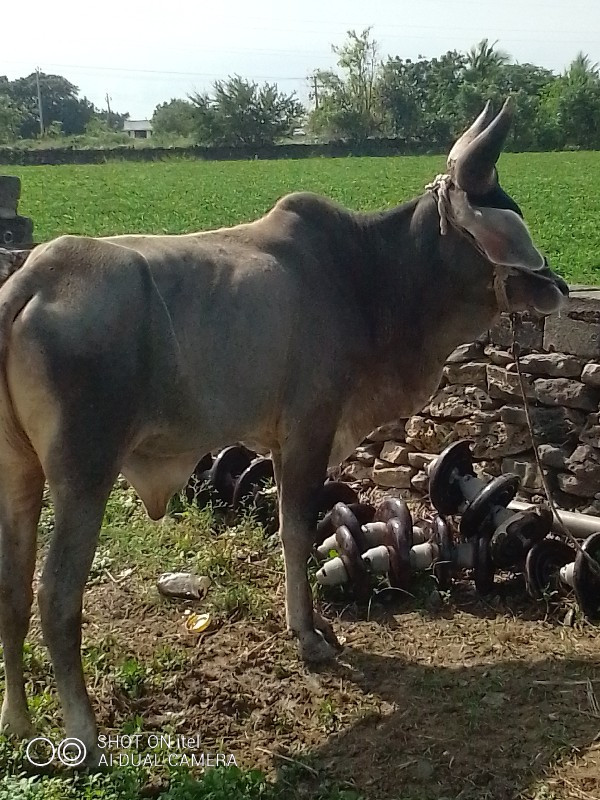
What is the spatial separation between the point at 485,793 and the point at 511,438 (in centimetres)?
308

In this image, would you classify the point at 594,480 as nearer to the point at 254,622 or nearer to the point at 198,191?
the point at 254,622

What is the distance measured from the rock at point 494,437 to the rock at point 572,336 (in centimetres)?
63

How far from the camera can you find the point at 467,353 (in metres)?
6.88

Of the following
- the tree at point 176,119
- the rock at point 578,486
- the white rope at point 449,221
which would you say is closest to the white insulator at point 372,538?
the rock at point 578,486

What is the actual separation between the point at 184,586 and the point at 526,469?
2405mm

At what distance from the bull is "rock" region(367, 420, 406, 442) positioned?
202 centimetres

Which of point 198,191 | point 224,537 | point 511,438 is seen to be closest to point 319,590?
point 224,537

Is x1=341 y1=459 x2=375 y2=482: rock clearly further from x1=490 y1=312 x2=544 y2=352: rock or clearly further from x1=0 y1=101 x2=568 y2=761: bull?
x1=0 y1=101 x2=568 y2=761: bull

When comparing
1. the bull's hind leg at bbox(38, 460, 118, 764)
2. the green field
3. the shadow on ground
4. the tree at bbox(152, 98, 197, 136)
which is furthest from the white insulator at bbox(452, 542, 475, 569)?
the tree at bbox(152, 98, 197, 136)

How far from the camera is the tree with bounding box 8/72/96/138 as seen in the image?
83.4 meters

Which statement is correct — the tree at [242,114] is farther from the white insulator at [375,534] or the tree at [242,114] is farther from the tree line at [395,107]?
the white insulator at [375,534]

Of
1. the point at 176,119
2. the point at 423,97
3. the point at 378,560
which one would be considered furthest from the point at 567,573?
the point at 176,119

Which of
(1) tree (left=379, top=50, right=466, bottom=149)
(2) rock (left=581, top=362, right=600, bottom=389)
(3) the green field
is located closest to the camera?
(2) rock (left=581, top=362, right=600, bottom=389)

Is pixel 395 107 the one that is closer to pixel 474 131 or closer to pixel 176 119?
pixel 176 119
